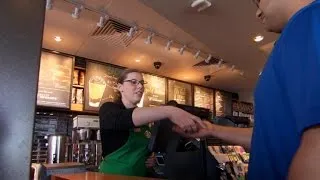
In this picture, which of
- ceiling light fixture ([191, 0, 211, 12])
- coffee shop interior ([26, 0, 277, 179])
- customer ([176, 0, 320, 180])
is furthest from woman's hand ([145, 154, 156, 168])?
ceiling light fixture ([191, 0, 211, 12])

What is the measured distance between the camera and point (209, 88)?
6.59 meters

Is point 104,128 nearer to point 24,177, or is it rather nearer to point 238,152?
point 238,152

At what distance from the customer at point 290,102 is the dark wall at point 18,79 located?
494 mm

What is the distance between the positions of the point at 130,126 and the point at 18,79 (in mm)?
847

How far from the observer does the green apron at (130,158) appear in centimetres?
176

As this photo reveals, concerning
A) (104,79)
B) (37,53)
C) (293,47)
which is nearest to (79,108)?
(104,79)

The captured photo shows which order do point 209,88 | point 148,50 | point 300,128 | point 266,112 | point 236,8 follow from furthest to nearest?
1. point 209,88
2. point 148,50
3. point 236,8
4. point 266,112
5. point 300,128

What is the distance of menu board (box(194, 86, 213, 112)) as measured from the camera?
626 cm

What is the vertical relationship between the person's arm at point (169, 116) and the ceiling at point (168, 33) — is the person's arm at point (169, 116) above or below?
below

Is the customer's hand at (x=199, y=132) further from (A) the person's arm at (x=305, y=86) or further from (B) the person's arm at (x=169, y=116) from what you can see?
(A) the person's arm at (x=305, y=86)

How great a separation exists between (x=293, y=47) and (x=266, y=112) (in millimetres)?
142

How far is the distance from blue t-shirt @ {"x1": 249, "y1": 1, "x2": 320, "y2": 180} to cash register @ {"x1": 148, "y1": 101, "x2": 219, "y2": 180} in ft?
1.31

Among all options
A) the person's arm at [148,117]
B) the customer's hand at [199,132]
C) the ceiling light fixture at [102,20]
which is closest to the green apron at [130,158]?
the person's arm at [148,117]

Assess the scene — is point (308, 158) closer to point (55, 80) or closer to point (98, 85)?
point (55, 80)
